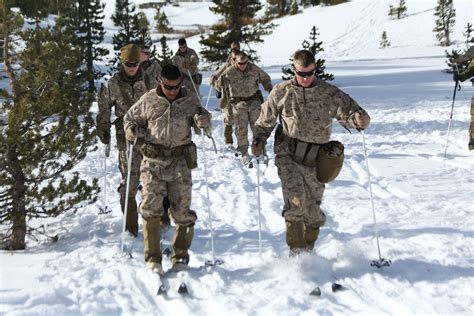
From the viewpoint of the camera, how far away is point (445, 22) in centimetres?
4984

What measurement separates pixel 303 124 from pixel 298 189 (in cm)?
71

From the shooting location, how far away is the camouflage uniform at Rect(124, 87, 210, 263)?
5289 millimetres

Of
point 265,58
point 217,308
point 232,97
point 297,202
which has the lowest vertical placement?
point 217,308

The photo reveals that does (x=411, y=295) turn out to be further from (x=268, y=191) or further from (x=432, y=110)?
(x=432, y=110)

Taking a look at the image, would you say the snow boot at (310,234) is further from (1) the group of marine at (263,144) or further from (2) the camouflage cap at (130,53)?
(2) the camouflage cap at (130,53)

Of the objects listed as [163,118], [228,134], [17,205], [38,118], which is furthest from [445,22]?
[17,205]

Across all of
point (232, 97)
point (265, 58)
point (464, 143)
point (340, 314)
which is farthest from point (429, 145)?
point (265, 58)

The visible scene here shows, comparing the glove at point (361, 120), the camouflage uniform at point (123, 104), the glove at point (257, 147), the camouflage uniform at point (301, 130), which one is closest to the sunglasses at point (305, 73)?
the camouflage uniform at point (301, 130)

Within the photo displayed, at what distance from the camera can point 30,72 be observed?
5793 millimetres

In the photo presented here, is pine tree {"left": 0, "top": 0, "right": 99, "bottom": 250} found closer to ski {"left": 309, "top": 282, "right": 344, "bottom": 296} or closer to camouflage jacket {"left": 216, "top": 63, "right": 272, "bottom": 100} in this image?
ski {"left": 309, "top": 282, "right": 344, "bottom": 296}

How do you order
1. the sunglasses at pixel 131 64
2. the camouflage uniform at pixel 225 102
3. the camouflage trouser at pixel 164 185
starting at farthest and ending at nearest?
the camouflage uniform at pixel 225 102 → the sunglasses at pixel 131 64 → the camouflage trouser at pixel 164 185

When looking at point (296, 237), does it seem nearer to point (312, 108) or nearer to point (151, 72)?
point (312, 108)

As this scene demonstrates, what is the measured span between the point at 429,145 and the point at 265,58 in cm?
3287

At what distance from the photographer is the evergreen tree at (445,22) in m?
48.9
